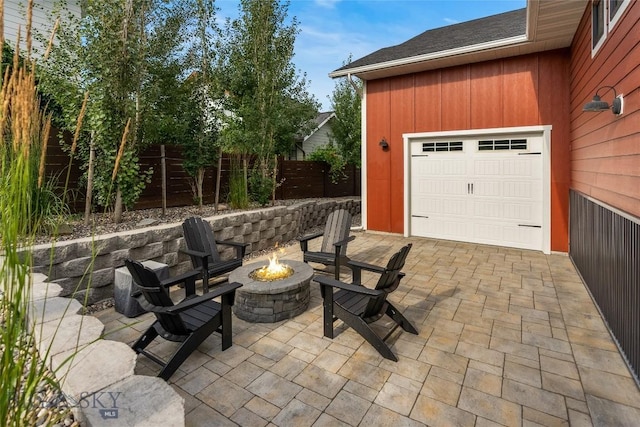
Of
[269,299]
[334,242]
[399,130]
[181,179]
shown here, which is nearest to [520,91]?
[399,130]

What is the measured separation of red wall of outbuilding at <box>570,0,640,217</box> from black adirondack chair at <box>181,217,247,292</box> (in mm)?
3770

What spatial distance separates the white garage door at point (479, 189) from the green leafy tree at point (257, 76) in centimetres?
301

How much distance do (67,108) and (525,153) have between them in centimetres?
692

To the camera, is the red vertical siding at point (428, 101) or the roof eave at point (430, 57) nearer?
the roof eave at point (430, 57)

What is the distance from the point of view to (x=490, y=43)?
5570 millimetres

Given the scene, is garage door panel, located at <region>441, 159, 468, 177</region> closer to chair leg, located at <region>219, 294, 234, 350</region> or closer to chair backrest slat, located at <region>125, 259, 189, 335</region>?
chair leg, located at <region>219, 294, 234, 350</region>

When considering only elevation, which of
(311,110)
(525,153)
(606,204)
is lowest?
(606,204)

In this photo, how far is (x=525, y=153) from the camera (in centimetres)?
593

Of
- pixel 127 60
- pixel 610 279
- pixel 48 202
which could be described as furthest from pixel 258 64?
pixel 610 279

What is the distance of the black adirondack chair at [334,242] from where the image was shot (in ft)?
14.4

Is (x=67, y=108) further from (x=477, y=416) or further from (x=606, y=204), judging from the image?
(x=606, y=204)

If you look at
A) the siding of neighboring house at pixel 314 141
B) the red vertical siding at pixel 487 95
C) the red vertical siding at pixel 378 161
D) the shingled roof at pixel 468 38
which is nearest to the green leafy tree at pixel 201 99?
the shingled roof at pixel 468 38

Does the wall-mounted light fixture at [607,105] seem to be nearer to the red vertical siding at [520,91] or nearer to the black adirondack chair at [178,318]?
the red vertical siding at [520,91]

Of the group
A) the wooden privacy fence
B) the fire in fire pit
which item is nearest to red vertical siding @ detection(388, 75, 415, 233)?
the wooden privacy fence
